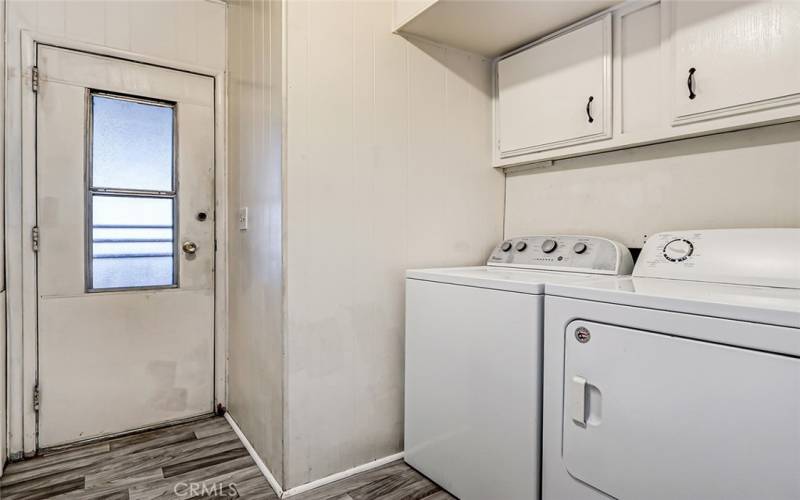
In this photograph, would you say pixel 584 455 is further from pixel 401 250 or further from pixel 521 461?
pixel 401 250

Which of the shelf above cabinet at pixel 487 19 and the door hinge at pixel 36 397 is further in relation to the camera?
the door hinge at pixel 36 397

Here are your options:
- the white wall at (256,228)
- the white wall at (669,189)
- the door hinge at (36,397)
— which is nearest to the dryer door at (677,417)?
the white wall at (669,189)

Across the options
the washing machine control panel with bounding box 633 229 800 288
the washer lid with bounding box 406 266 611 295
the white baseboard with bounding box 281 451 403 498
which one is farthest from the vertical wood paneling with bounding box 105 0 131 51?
the washing machine control panel with bounding box 633 229 800 288

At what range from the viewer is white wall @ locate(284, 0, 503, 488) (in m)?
1.55

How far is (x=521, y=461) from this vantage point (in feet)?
4.23

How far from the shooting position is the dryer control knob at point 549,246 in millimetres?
1770

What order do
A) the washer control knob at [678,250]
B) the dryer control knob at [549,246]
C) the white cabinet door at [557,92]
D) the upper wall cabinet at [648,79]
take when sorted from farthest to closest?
1. the dryer control knob at [549,246]
2. the white cabinet door at [557,92]
3. the washer control knob at [678,250]
4. the upper wall cabinet at [648,79]

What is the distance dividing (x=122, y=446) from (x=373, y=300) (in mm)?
1345

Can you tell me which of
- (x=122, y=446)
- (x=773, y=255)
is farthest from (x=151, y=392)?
(x=773, y=255)

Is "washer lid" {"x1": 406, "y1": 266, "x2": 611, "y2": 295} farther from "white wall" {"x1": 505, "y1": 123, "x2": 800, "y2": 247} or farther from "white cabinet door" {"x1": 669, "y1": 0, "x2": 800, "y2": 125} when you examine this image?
"white cabinet door" {"x1": 669, "y1": 0, "x2": 800, "y2": 125}

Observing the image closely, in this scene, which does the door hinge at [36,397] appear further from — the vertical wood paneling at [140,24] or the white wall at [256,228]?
the vertical wood paneling at [140,24]

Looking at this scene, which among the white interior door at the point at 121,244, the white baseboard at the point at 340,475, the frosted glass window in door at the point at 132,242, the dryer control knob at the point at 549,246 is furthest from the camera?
the frosted glass window in door at the point at 132,242

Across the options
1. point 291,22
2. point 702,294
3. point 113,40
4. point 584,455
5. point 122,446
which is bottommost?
point 122,446

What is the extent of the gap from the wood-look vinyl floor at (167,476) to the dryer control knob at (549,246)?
3.37 ft
